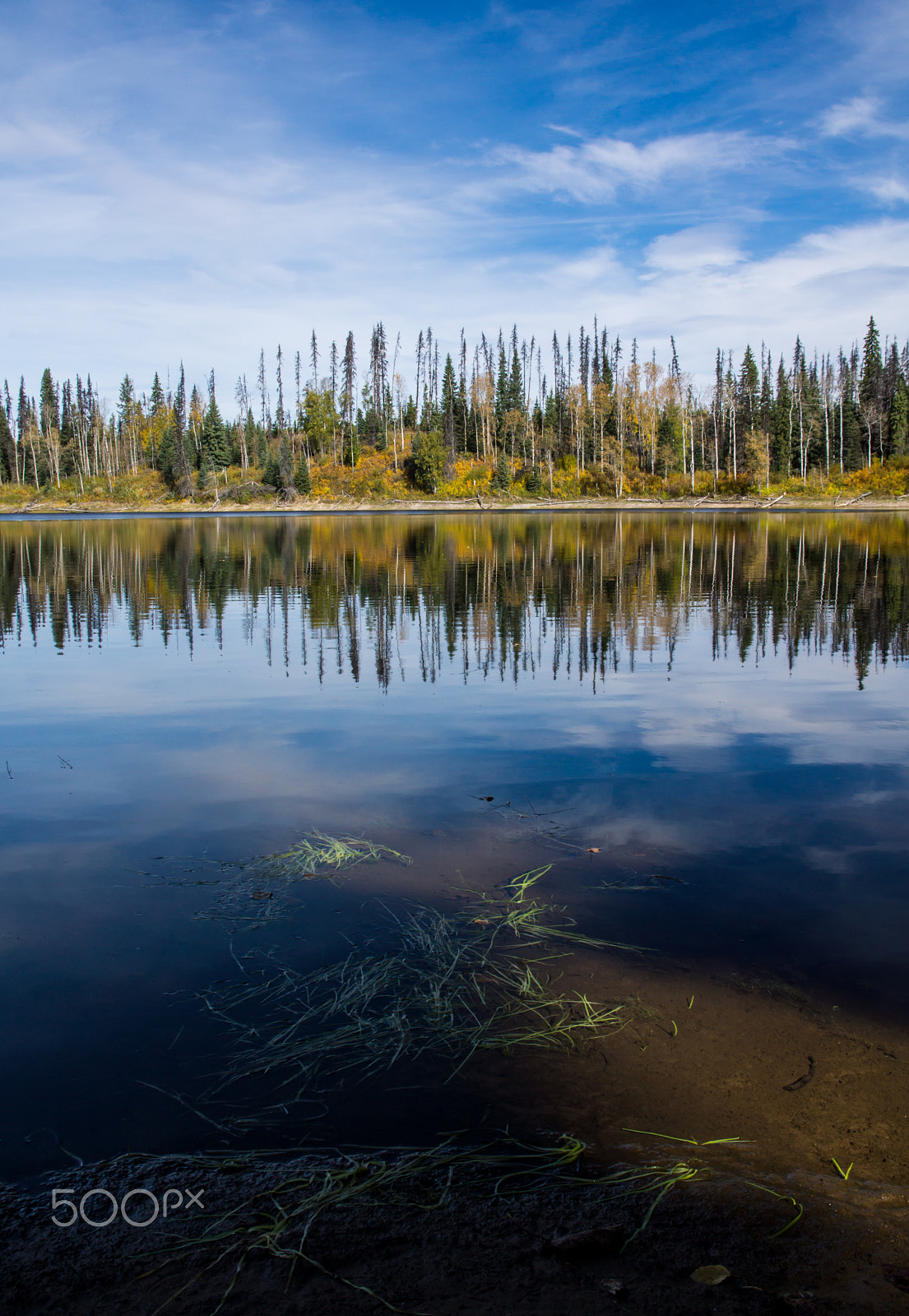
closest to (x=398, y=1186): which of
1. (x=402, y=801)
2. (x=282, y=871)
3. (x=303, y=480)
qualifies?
(x=282, y=871)

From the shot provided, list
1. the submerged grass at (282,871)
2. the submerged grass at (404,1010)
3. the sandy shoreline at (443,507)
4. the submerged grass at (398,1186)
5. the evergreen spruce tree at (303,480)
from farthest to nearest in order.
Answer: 1. the evergreen spruce tree at (303,480)
2. the sandy shoreline at (443,507)
3. the submerged grass at (282,871)
4. the submerged grass at (404,1010)
5. the submerged grass at (398,1186)

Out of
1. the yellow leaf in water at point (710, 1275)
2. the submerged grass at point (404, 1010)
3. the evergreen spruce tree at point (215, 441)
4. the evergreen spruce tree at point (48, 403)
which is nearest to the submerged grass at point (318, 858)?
the submerged grass at point (404, 1010)

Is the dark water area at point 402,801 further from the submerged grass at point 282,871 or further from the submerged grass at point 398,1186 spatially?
the submerged grass at point 398,1186

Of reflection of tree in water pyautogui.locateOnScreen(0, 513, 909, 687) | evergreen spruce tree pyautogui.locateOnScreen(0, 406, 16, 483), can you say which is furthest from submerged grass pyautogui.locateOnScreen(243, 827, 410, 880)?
evergreen spruce tree pyautogui.locateOnScreen(0, 406, 16, 483)

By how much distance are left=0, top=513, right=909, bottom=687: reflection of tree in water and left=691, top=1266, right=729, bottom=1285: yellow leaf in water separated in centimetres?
1047

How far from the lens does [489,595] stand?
78.5 ft

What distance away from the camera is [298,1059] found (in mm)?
4199

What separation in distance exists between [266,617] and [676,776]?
14119 mm

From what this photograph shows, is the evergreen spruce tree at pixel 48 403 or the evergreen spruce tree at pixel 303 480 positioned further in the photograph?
the evergreen spruce tree at pixel 48 403

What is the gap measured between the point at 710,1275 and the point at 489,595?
21351 mm

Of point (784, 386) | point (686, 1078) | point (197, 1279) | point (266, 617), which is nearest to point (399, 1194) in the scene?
point (197, 1279)

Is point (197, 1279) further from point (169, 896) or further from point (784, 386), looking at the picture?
point (784, 386)

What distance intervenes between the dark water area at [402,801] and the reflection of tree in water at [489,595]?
7.6 inches

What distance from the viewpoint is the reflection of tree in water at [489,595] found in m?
16.1
